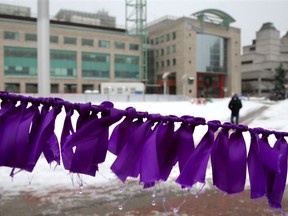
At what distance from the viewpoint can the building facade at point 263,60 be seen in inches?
4114

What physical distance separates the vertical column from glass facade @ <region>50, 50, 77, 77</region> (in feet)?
194

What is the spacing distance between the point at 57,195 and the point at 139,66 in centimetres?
7161

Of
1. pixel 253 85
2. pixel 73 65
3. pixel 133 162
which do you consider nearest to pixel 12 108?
pixel 133 162

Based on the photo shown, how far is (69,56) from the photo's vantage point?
68.7 m


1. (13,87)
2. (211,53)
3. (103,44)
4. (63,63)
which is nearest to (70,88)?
(63,63)

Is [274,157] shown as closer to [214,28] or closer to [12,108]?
[12,108]

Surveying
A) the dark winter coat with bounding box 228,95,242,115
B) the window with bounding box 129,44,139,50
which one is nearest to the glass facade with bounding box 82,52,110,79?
the window with bounding box 129,44,139,50

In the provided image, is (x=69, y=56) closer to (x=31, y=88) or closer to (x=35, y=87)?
(x=35, y=87)

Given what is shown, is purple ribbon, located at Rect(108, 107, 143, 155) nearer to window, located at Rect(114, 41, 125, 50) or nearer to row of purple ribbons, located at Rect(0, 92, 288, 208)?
row of purple ribbons, located at Rect(0, 92, 288, 208)

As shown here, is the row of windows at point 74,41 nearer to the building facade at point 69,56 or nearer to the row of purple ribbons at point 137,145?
the building facade at point 69,56

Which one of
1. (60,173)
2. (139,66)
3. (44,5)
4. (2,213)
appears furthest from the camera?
(139,66)

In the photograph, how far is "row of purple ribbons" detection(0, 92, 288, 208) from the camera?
4.65ft

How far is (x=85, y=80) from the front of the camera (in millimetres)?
69750

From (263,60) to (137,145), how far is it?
11714 cm
